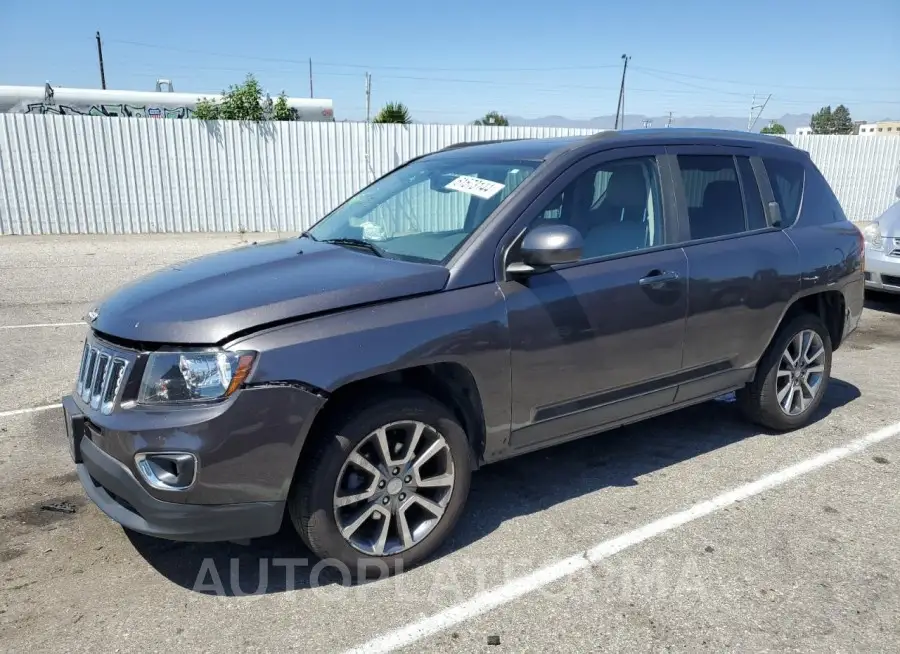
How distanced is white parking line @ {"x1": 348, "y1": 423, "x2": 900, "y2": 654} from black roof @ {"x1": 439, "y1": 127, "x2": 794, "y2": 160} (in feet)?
6.54

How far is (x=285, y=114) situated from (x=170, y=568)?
642 inches

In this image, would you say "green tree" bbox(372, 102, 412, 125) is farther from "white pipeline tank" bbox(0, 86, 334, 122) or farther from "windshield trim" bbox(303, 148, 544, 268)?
"windshield trim" bbox(303, 148, 544, 268)

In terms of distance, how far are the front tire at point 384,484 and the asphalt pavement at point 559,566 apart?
17 centimetres

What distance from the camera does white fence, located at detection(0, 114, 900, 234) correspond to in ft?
46.8

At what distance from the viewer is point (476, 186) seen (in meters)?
3.74

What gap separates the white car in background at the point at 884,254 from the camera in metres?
8.54

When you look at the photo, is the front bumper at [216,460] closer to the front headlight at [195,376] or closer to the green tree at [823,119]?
the front headlight at [195,376]

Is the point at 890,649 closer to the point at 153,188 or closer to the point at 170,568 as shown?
the point at 170,568

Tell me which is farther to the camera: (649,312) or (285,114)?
(285,114)

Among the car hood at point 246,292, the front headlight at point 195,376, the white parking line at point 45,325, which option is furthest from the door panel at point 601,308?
the white parking line at point 45,325

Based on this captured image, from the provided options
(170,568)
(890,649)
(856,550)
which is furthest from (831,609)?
(170,568)

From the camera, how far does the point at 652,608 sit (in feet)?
9.46

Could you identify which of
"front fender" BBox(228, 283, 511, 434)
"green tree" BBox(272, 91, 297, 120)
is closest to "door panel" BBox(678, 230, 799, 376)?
"front fender" BBox(228, 283, 511, 434)

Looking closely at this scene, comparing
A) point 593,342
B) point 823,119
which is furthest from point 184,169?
point 823,119
